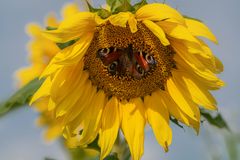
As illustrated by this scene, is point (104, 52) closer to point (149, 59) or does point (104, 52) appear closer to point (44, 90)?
point (149, 59)

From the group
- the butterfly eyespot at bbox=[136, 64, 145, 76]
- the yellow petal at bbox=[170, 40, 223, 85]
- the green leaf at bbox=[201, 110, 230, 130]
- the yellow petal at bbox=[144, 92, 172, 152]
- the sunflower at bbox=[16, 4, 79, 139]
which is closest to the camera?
the yellow petal at bbox=[170, 40, 223, 85]

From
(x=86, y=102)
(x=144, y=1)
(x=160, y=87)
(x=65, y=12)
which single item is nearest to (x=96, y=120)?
(x=86, y=102)

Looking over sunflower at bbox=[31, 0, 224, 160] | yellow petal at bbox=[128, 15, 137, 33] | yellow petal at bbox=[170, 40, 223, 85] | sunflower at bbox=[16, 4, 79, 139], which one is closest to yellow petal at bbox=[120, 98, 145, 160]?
sunflower at bbox=[31, 0, 224, 160]

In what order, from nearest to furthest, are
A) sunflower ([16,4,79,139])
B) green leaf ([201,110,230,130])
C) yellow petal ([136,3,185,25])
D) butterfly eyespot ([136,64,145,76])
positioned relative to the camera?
yellow petal ([136,3,185,25]) < butterfly eyespot ([136,64,145,76]) < green leaf ([201,110,230,130]) < sunflower ([16,4,79,139])

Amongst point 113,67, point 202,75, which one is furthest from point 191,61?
point 113,67

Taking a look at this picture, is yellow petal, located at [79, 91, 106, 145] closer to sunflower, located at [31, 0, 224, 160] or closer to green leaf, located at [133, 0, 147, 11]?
sunflower, located at [31, 0, 224, 160]

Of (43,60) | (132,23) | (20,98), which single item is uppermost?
(132,23)

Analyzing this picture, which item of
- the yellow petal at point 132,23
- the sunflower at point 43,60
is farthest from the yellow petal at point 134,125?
the sunflower at point 43,60
